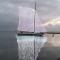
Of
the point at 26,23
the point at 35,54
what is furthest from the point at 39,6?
the point at 35,54

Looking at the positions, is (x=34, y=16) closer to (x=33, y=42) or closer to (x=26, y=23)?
(x=26, y=23)

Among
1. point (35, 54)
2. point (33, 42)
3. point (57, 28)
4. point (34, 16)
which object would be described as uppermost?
point (34, 16)

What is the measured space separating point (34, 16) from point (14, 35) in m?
0.29

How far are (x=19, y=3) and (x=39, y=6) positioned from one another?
213mm

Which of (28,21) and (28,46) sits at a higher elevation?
(28,21)

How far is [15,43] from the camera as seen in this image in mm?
2066

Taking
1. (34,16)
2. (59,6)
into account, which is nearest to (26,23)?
(34,16)

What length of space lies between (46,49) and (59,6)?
476mm

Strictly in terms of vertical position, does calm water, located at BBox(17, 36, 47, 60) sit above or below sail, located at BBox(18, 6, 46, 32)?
below

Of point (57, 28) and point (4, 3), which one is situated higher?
point (4, 3)

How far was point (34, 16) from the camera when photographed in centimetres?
209

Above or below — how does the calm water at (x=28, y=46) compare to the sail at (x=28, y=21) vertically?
below

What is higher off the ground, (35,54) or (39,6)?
(39,6)

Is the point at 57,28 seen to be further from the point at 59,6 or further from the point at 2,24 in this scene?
the point at 2,24
